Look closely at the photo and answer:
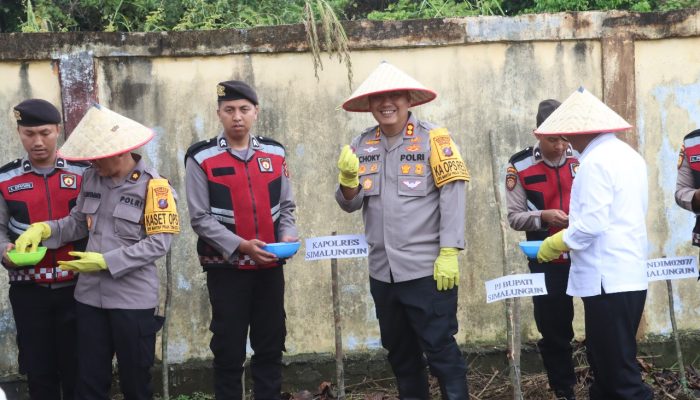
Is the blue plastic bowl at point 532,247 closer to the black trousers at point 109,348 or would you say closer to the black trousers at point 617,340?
the black trousers at point 617,340

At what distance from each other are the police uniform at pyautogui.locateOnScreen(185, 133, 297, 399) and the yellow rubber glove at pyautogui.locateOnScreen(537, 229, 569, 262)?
4.72ft

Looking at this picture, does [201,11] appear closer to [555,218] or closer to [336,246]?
[336,246]

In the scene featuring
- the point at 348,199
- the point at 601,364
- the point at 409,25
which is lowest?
the point at 601,364

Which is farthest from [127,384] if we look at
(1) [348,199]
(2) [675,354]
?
(2) [675,354]

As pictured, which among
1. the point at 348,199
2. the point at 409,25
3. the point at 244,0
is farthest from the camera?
the point at 244,0

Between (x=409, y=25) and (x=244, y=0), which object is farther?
(x=244, y=0)

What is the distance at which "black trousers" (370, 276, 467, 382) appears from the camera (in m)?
5.01

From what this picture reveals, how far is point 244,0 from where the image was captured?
27.3ft

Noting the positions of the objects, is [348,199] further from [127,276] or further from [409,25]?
[409,25]

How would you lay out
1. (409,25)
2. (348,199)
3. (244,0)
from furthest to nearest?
(244,0)
(409,25)
(348,199)

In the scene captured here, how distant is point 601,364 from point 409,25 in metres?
2.73

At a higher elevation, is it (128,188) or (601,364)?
(128,188)

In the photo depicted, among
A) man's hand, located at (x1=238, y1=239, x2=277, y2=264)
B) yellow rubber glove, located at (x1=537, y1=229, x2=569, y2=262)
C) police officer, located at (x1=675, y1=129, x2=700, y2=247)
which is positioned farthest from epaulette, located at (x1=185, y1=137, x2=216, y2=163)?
police officer, located at (x1=675, y1=129, x2=700, y2=247)

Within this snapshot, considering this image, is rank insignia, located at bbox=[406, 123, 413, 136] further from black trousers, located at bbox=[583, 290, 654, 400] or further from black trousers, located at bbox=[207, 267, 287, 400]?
black trousers, located at bbox=[583, 290, 654, 400]
